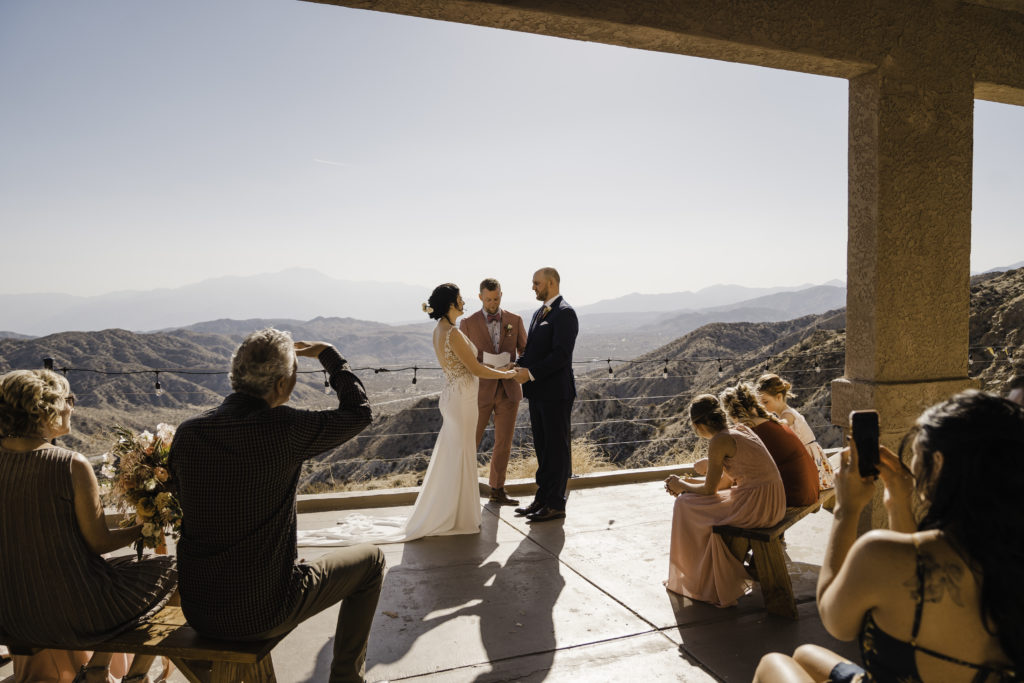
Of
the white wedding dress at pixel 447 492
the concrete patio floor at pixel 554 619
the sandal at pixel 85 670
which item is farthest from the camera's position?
the white wedding dress at pixel 447 492

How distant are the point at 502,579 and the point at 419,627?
727 mm

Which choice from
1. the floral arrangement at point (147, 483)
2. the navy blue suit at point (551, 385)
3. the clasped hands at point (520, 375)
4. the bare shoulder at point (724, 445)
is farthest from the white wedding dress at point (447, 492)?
the floral arrangement at point (147, 483)

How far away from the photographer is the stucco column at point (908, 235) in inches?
154

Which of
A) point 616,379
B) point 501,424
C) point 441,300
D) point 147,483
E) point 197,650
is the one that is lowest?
point 616,379

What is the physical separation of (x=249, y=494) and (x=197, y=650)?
498mm

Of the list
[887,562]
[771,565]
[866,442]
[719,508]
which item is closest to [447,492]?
[719,508]

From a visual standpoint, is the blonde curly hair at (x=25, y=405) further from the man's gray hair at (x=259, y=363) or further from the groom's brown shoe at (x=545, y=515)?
the groom's brown shoe at (x=545, y=515)

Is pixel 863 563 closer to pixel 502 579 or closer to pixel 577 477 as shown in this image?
pixel 502 579

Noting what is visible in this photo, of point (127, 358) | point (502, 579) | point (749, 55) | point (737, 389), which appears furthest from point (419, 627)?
point (127, 358)

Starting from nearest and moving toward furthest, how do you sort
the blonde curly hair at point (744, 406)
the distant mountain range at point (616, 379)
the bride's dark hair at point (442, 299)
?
the blonde curly hair at point (744, 406)
the bride's dark hair at point (442, 299)
the distant mountain range at point (616, 379)

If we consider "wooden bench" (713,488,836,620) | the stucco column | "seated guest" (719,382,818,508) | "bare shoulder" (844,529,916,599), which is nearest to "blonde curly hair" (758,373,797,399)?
the stucco column

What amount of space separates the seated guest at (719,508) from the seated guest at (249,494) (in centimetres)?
206

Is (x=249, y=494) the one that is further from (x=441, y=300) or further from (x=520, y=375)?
(x=520, y=375)

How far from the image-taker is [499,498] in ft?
18.5
